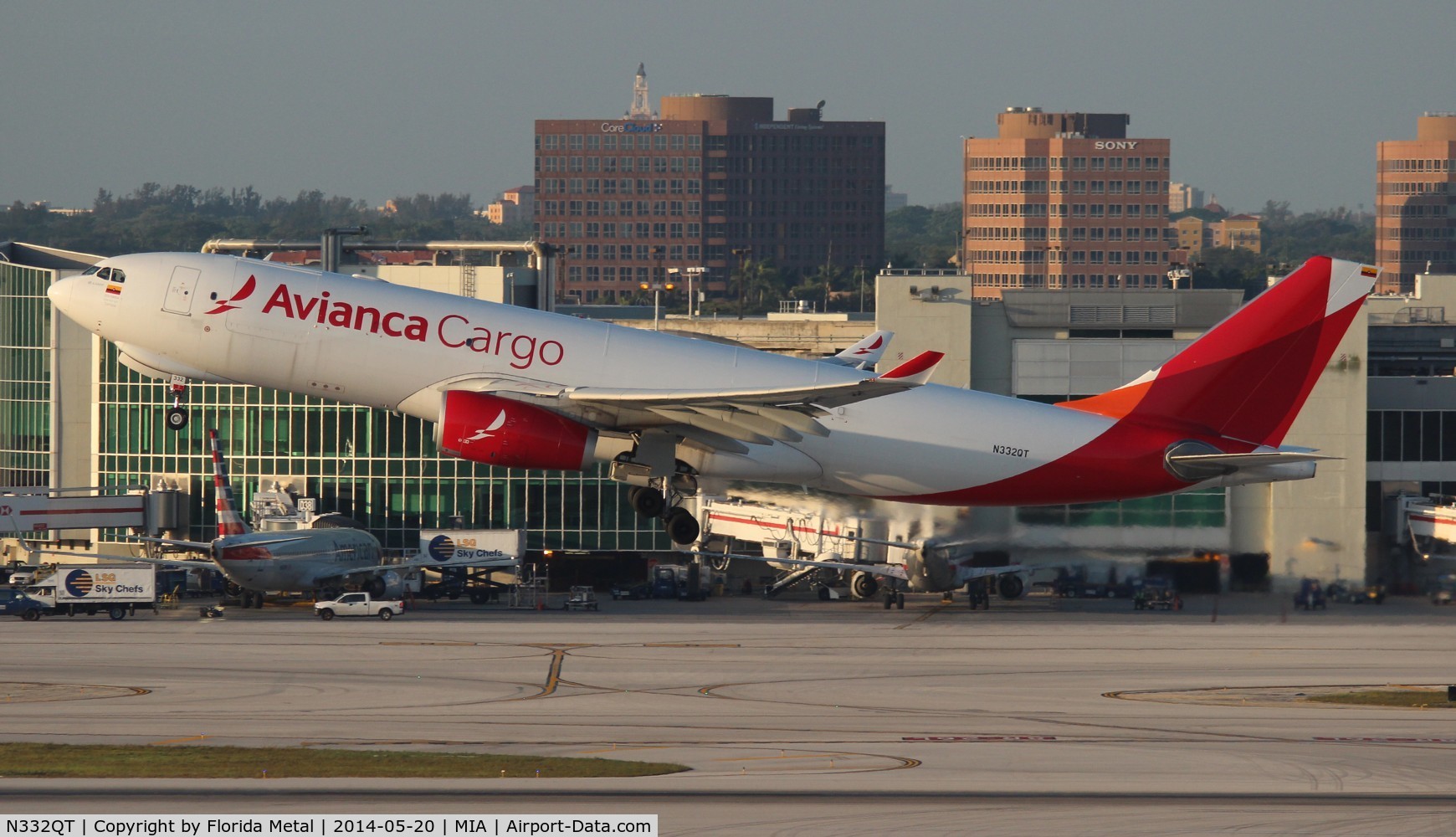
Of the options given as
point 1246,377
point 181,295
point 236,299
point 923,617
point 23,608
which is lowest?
point 23,608

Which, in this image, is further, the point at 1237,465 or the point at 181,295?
the point at 1237,465

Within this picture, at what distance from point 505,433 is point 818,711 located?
38.7 feet

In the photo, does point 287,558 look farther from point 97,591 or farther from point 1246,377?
point 1246,377

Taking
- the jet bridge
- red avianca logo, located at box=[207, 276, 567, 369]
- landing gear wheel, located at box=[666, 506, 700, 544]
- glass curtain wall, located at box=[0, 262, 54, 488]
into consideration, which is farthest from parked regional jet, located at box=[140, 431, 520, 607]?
landing gear wheel, located at box=[666, 506, 700, 544]

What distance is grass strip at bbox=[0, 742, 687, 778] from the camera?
3741 cm

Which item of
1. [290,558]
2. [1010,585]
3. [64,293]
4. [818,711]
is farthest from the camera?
[290,558]

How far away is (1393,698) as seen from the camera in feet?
170

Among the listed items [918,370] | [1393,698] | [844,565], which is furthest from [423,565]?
[1393,698]

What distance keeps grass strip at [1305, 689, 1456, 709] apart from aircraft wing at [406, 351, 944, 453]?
57.6 feet

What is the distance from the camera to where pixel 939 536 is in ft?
243

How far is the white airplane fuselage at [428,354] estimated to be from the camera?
47.1 m

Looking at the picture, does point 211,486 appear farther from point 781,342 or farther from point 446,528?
point 781,342

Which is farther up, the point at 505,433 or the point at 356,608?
the point at 505,433

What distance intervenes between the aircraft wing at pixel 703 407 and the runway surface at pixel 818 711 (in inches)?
309
